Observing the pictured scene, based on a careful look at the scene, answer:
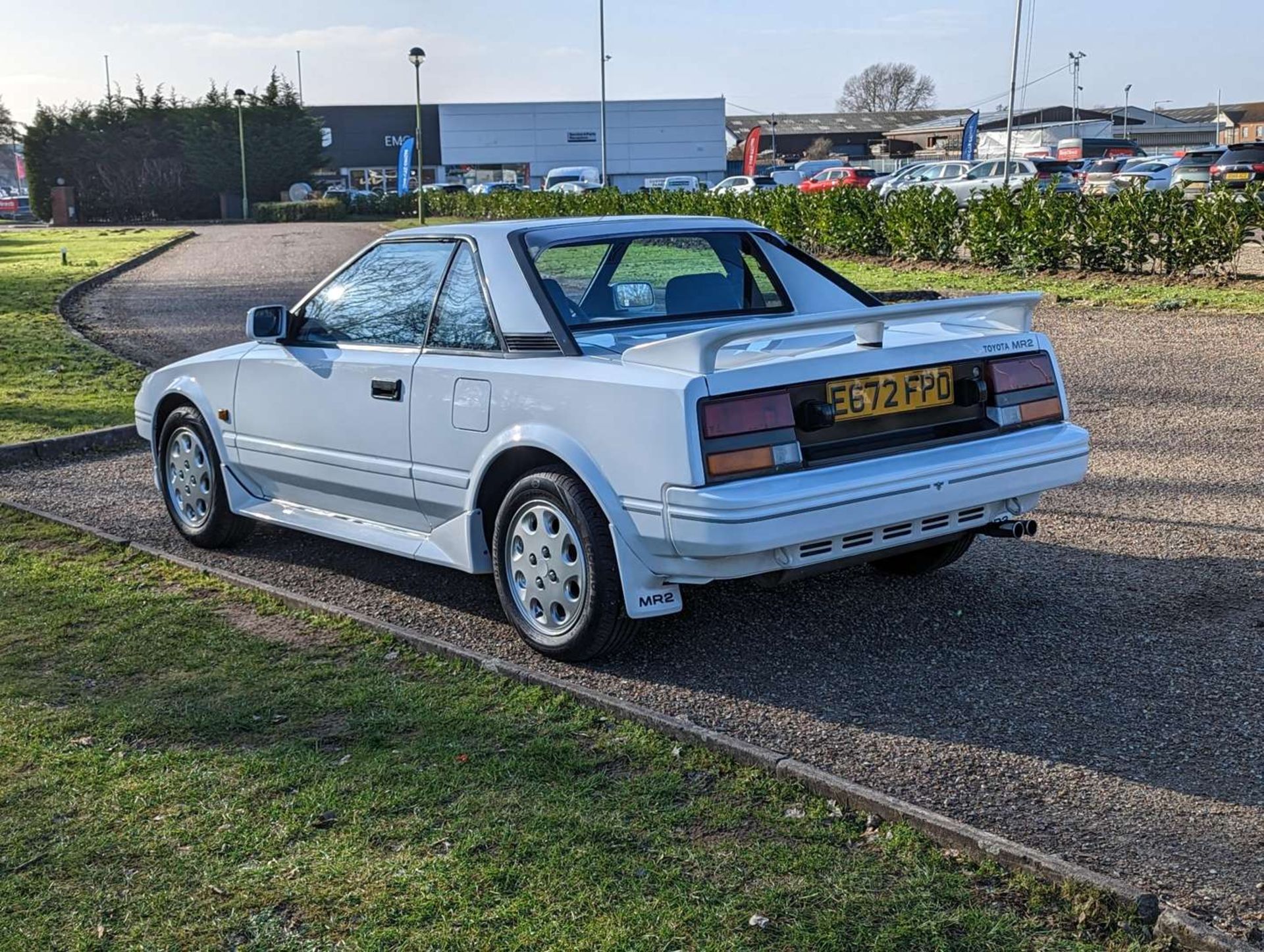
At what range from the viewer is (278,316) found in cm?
616

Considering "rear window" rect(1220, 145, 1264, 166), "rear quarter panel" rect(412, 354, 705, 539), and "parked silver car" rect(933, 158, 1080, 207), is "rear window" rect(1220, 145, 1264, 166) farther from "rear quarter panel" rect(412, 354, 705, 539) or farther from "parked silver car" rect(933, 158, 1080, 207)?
"rear quarter panel" rect(412, 354, 705, 539)

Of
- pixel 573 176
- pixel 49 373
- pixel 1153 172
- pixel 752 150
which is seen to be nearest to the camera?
pixel 49 373

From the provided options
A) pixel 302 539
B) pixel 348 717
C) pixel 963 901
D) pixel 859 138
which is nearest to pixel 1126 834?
pixel 963 901

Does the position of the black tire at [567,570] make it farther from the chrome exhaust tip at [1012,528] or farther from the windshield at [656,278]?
the chrome exhaust tip at [1012,528]

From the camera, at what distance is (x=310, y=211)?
62.7 m

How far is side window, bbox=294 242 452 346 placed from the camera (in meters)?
5.64

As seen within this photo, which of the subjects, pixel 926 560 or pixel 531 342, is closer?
pixel 531 342

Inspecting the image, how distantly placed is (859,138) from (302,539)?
107 metres

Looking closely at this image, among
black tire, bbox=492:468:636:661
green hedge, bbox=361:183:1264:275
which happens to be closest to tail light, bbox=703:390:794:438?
black tire, bbox=492:468:636:661

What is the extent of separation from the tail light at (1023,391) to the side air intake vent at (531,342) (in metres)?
1.61

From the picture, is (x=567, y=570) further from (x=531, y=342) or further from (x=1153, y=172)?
(x=1153, y=172)

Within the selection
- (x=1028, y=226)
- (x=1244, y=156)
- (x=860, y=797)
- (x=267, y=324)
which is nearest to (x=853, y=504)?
(x=860, y=797)

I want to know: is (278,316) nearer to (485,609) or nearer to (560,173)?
(485,609)

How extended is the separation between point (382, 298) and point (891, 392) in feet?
7.62
